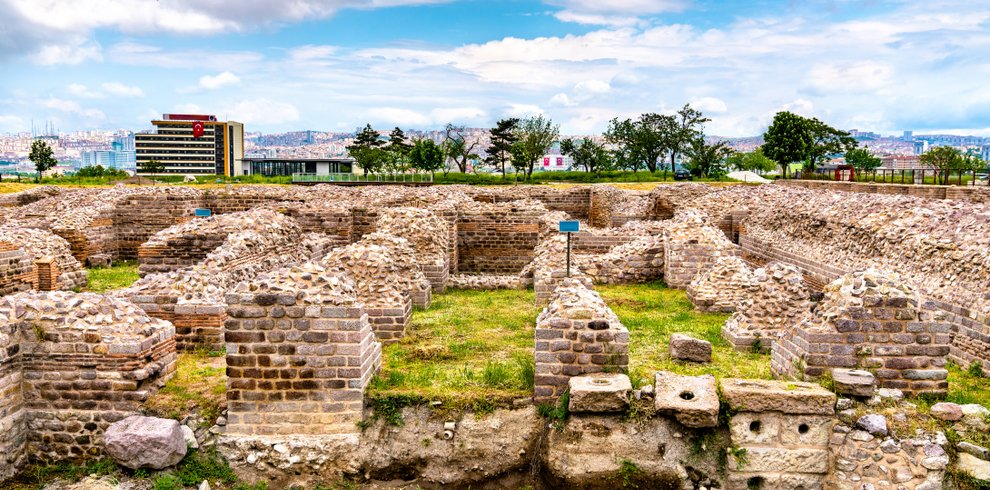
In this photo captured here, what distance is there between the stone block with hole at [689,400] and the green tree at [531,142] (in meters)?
52.1

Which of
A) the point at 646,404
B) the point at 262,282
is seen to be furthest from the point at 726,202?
the point at 262,282

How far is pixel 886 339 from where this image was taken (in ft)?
22.5

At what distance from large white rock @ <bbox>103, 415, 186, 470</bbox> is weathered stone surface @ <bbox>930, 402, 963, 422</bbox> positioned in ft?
23.2

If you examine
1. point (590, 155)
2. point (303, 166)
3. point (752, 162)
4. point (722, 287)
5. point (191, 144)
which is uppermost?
A: point (191, 144)

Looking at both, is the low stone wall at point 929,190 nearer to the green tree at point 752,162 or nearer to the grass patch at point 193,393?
the grass patch at point 193,393

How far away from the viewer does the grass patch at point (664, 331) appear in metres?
8.04

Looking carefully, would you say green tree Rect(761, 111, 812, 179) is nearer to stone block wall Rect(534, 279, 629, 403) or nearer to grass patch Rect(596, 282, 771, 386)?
grass patch Rect(596, 282, 771, 386)

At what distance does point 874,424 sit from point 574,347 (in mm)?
2825

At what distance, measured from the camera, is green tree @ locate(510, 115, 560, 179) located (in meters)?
61.3

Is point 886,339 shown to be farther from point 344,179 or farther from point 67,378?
point 344,179

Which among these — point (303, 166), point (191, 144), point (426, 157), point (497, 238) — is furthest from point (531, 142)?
point (191, 144)

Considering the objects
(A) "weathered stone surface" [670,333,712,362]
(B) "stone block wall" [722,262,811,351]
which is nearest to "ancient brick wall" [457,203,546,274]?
(B) "stone block wall" [722,262,811,351]

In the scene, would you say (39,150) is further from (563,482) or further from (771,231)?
(563,482)

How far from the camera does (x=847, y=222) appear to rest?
13.2m
